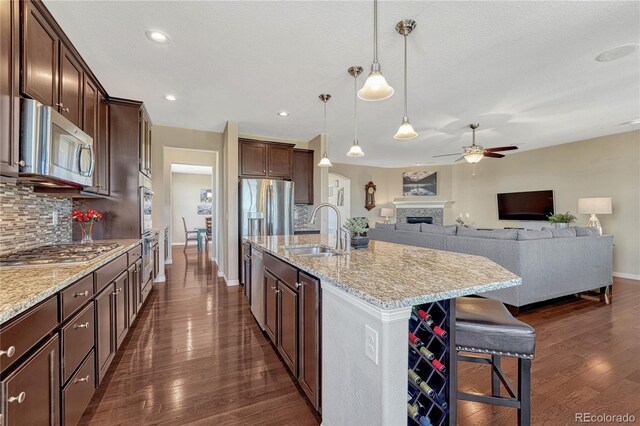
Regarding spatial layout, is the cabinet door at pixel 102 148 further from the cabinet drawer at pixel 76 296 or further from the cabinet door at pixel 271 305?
the cabinet door at pixel 271 305

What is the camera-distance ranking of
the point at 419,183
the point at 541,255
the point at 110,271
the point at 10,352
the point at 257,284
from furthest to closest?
the point at 419,183
the point at 541,255
the point at 257,284
the point at 110,271
the point at 10,352

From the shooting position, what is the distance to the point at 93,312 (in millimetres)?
1697

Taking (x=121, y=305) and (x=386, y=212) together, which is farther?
(x=386, y=212)

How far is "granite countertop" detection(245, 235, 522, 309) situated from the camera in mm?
1076

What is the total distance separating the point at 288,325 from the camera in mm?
1953

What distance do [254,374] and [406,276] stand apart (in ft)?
4.73

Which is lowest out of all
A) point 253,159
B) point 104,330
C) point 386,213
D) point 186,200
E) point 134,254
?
point 104,330

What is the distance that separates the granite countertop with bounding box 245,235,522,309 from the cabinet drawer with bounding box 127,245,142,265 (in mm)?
1605

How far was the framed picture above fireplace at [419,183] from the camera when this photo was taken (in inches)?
356

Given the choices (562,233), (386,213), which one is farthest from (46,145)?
(386,213)

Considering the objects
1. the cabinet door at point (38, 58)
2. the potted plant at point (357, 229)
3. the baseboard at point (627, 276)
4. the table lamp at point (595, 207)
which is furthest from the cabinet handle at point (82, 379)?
the baseboard at point (627, 276)

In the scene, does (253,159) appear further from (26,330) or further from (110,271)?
(26,330)

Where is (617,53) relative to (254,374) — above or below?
above

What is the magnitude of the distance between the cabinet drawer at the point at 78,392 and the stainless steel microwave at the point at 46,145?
1111 mm
